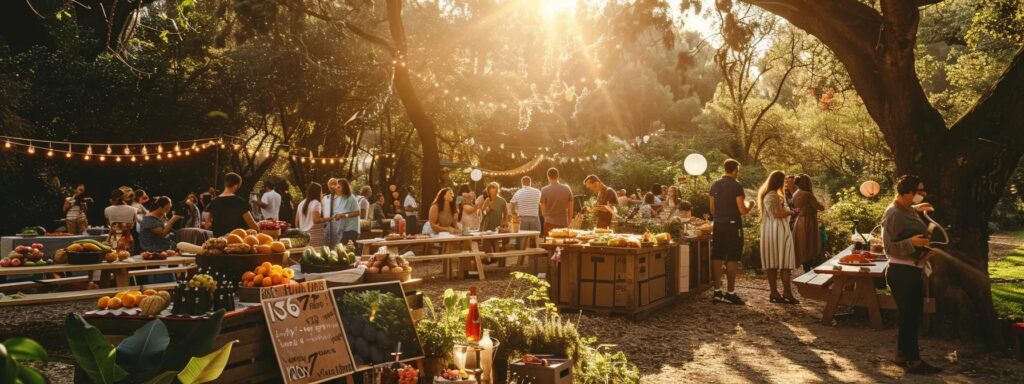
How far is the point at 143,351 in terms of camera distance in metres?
3.45

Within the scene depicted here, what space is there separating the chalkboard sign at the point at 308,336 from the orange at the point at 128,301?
0.74 metres

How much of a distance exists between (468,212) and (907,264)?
9.29 metres

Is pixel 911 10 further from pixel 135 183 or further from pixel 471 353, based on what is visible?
pixel 135 183

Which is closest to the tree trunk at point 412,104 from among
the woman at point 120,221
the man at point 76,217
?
the man at point 76,217

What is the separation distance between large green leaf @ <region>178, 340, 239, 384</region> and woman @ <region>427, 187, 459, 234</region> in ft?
33.8

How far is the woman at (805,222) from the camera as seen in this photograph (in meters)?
11.4

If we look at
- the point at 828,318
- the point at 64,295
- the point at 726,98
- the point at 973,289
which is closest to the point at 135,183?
the point at 64,295

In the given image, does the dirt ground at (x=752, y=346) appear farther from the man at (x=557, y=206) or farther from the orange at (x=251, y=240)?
the man at (x=557, y=206)

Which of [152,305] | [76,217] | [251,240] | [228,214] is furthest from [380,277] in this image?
[76,217]

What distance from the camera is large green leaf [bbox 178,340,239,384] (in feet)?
10.3

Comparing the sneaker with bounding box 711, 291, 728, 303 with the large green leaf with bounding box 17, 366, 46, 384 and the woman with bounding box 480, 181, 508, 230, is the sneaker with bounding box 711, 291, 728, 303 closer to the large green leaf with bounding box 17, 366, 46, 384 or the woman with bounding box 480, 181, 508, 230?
the woman with bounding box 480, 181, 508, 230

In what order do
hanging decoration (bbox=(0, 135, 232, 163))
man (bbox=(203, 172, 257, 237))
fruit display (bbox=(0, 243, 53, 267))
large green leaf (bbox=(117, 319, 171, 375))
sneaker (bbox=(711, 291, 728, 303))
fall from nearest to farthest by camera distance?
large green leaf (bbox=(117, 319, 171, 375)) → man (bbox=(203, 172, 257, 237)) → fruit display (bbox=(0, 243, 53, 267)) → sneaker (bbox=(711, 291, 728, 303)) → hanging decoration (bbox=(0, 135, 232, 163))

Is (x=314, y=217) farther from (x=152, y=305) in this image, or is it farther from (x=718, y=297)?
(x=152, y=305)

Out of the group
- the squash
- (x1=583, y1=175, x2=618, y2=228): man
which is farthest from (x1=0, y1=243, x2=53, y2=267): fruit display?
(x1=583, y1=175, x2=618, y2=228): man
